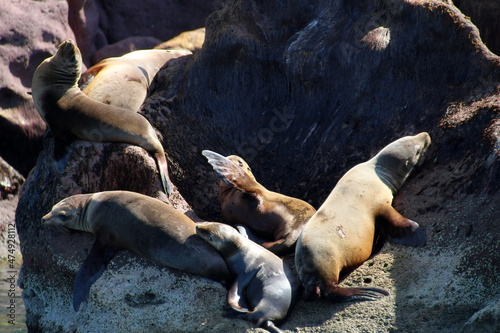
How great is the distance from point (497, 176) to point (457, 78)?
1.27m

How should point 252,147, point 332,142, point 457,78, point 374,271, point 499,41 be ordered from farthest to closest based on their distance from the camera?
1. point 499,41
2. point 252,147
3. point 332,142
4. point 457,78
5. point 374,271

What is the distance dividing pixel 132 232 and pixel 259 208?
3.53 ft

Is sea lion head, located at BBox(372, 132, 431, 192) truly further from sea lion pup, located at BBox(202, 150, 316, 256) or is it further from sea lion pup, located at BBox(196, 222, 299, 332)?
sea lion pup, located at BBox(196, 222, 299, 332)

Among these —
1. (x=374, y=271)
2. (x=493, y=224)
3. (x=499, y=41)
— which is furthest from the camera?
(x=499, y=41)

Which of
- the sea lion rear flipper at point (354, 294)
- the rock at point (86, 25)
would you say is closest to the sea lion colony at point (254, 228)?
the sea lion rear flipper at point (354, 294)

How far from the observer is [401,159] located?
4531 mm

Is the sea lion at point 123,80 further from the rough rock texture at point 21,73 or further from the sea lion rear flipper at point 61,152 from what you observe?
the rough rock texture at point 21,73

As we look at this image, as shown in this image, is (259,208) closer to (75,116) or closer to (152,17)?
(75,116)

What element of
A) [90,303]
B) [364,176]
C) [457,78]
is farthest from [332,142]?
[90,303]

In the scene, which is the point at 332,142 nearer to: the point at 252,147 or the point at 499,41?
the point at 252,147

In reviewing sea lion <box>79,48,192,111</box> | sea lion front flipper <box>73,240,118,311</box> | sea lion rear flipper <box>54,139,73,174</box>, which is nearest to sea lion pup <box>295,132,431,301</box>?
sea lion front flipper <box>73,240,118,311</box>

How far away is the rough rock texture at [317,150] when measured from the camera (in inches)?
141

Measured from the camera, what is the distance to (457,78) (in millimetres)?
4781

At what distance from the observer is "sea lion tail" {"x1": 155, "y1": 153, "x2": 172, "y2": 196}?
489 centimetres
